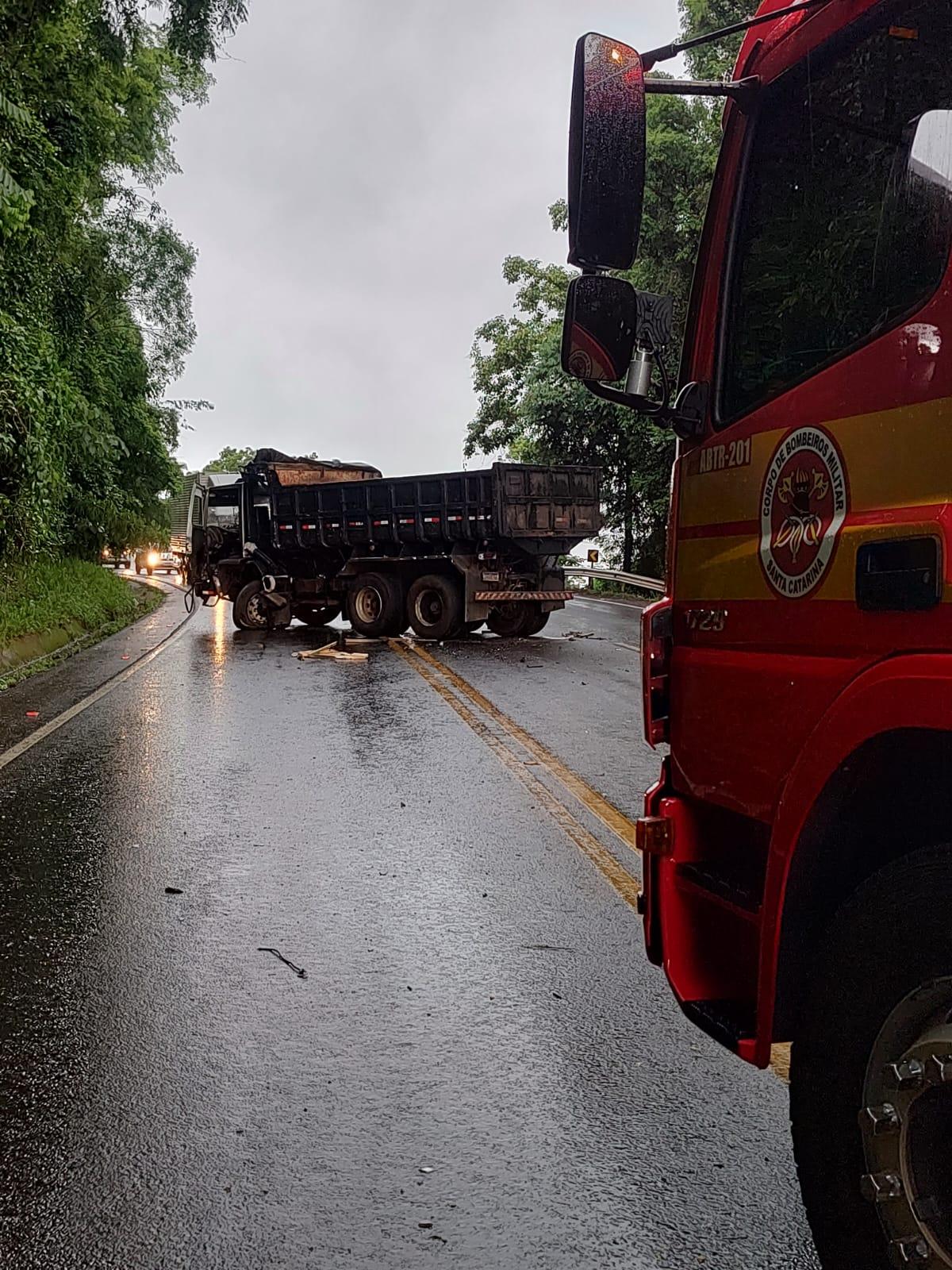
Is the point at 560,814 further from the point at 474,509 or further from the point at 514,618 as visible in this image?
the point at 514,618

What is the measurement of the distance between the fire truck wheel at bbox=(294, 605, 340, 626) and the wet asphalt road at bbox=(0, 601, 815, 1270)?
14555mm

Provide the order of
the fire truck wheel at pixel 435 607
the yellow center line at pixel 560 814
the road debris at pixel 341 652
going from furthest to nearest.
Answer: the fire truck wheel at pixel 435 607
the road debris at pixel 341 652
the yellow center line at pixel 560 814

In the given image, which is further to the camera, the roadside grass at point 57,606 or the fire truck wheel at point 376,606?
the fire truck wheel at point 376,606

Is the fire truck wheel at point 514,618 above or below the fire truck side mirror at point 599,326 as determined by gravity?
below

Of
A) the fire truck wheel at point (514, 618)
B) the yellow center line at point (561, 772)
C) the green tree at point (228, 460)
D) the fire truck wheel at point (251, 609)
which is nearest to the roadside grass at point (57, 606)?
the fire truck wheel at point (251, 609)

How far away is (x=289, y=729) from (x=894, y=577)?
353 inches

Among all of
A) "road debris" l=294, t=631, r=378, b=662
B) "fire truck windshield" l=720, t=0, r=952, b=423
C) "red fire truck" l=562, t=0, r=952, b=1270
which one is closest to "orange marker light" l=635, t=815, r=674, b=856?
"red fire truck" l=562, t=0, r=952, b=1270

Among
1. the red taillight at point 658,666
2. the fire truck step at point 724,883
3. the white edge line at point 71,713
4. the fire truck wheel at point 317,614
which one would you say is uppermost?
the red taillight at point 658,666

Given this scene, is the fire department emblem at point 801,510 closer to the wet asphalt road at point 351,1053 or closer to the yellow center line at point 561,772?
the wet asphalt road at point 351,1053

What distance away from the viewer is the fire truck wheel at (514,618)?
66.6ft

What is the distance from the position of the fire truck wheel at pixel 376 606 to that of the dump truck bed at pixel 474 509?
23.3 inches

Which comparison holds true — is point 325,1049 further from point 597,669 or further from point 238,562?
point 238,562

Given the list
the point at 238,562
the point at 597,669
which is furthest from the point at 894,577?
the point at 238,562

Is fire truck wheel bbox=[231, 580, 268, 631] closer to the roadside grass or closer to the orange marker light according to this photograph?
the roadside grass
